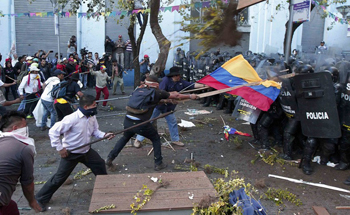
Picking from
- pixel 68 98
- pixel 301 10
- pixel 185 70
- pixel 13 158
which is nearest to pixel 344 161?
pixel 301 10

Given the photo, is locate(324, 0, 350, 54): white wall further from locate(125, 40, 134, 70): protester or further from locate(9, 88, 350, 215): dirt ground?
locate(9, 88, 350, 215): dirt ground

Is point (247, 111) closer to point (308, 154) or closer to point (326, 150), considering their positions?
point (308, 154)

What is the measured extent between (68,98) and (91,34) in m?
11.6

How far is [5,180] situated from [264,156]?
197 inches

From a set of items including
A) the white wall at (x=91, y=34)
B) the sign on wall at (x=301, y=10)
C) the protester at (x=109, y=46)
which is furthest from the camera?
the protester at (x=109, y=46)

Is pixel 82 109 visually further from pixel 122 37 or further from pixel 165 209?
pixel 122 37

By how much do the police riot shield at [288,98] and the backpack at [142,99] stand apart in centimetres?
251

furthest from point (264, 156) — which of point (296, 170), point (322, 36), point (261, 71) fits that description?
point (322, 36)

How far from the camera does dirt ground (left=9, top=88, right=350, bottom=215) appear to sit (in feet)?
16.1

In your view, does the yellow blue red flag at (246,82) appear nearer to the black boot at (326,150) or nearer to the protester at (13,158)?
the black boot at (326,150)

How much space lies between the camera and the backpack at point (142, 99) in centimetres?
573

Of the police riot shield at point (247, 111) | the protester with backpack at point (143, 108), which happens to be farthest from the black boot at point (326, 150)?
the protester with backpack at point (143, 108)

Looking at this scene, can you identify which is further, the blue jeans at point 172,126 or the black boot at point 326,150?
the blue jeans at point 172,126

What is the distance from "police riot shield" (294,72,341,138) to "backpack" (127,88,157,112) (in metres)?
2.58
